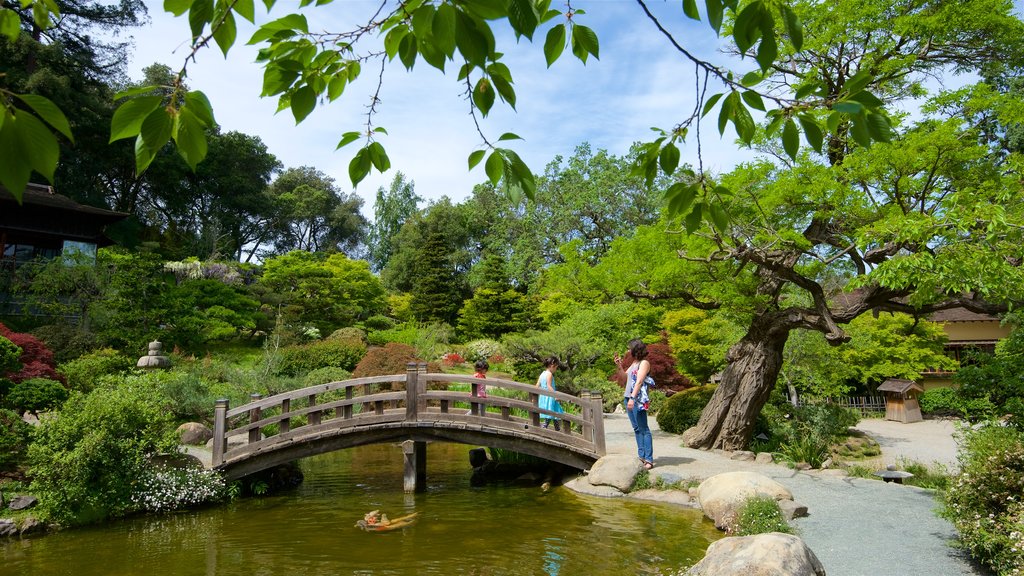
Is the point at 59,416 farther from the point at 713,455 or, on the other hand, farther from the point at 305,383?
the point at 713,455

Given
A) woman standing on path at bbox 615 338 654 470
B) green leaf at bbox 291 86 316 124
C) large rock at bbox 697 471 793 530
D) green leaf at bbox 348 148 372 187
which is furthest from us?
woman standing on path at bbox 615 338 654 470

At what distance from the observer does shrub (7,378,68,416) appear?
895cm

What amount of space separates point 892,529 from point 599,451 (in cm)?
442

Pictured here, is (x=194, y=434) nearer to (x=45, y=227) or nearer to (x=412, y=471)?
(x=412, y=471)

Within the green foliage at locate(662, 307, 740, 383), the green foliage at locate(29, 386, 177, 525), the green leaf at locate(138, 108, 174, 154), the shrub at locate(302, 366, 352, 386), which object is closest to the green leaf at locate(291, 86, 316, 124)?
the green leaf at locate(138, 108, 174, 154)

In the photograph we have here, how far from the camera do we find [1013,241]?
6605mm

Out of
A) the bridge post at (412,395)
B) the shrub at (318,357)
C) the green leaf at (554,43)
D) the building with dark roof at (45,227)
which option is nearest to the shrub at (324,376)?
the shrub at (318,357)

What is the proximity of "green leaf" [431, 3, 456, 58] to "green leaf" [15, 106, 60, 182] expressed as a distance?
759 millimetres

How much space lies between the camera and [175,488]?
8539 millimetres

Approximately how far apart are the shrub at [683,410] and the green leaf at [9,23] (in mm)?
13232

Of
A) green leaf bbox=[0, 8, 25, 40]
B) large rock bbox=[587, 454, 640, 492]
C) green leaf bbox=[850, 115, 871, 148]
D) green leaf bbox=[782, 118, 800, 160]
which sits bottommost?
large rock bbox=[587, 454, 640, 492]

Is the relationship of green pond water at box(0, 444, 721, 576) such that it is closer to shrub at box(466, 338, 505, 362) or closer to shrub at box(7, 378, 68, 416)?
shrub at box(7, 378, 68, 416)

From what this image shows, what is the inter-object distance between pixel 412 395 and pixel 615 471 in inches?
143

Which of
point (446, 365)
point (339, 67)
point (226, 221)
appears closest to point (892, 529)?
point (339, 67)
